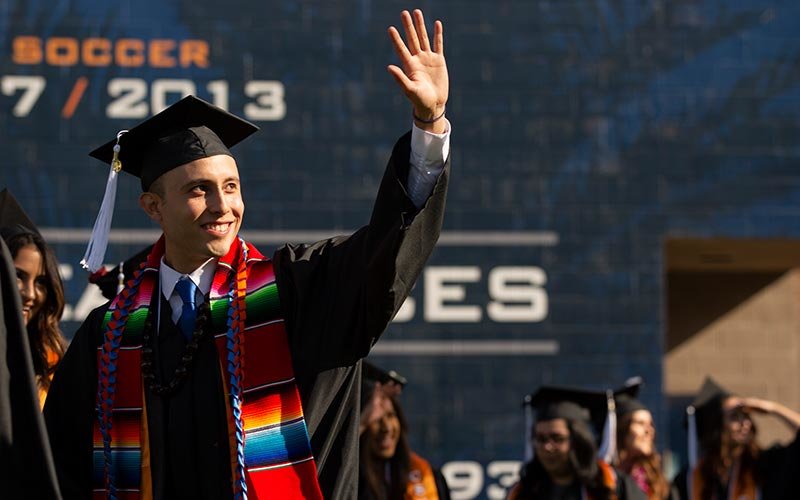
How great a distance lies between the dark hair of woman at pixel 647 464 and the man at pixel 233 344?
5.56 meters

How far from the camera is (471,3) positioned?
1015 cm

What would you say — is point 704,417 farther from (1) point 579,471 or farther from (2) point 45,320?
(2) point 45,320

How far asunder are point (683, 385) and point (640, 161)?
298 centimetres

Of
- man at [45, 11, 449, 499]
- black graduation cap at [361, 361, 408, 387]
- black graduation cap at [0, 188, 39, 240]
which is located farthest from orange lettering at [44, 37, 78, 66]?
man at [45, 11, 449, 499]

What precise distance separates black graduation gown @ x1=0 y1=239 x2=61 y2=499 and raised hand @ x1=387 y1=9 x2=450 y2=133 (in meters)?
1.00

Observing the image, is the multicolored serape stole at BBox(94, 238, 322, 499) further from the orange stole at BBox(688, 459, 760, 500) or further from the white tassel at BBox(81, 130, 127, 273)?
the orange stole at BBox(688, 459, 760, 500)

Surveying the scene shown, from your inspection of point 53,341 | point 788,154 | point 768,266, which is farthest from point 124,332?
point 768,266

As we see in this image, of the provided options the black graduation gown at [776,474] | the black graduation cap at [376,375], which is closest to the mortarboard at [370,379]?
the black graduation cap at [376,375]

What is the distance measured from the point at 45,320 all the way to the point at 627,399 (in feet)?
16.6

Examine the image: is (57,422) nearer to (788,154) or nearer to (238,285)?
(238,285)

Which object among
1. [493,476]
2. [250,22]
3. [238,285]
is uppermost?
[250,22]

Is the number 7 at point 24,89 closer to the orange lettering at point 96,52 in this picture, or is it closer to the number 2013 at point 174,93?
the orange lettering at point 96,52

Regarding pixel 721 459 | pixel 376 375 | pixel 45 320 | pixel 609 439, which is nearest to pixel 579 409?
pixel 609 439

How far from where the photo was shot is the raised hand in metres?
3.61
